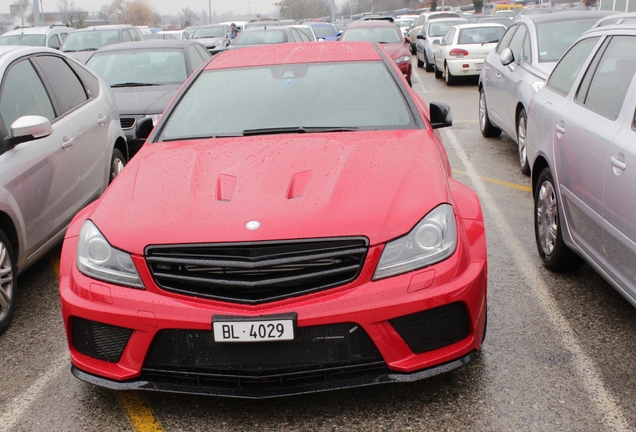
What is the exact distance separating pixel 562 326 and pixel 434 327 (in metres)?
1.39

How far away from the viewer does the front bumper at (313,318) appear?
3105 millimetres

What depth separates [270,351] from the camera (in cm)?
316

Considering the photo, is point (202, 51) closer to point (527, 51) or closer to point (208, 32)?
point (527, 51)

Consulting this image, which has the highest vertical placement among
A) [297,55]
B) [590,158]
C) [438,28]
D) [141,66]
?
[297,55]

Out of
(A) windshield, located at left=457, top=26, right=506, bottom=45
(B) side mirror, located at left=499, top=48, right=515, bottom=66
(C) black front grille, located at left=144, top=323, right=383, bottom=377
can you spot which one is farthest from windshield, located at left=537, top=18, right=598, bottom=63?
(A) windshield, located at left=457, top=26, right=506, bottom=45

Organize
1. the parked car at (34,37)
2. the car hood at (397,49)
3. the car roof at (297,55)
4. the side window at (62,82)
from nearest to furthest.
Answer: the car roof at (297,55)
the side window at (62,82)
the car hood at (397,49)
the parked car at (34,37)

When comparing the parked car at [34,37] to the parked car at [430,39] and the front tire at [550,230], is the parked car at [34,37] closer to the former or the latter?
the parked car at [430,39]

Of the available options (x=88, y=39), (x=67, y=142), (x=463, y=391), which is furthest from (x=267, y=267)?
(x=88, y=39)

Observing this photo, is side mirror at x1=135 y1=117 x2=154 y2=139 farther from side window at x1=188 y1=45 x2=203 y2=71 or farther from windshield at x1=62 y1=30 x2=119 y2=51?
windshield at x1=62 y1=30 x2=119 y2=51

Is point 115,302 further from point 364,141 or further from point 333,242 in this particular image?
point 364,141

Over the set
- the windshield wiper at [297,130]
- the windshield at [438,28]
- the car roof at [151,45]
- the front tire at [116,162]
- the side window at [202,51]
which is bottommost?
the windshield at [438,28]

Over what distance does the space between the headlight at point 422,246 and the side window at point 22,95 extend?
118 inches

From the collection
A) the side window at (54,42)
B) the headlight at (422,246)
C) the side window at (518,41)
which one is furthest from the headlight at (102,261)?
the side window at (54,42)

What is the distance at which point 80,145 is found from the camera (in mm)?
5797
